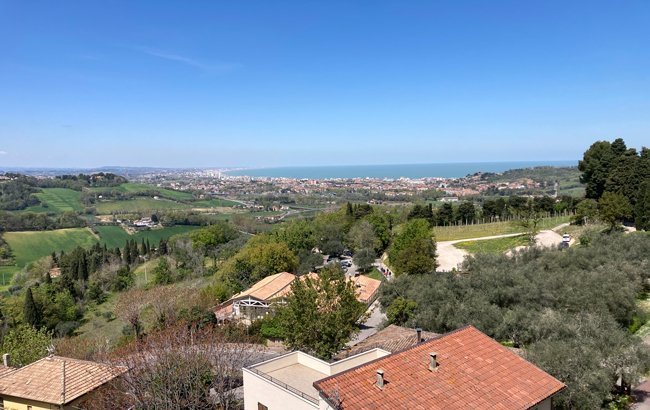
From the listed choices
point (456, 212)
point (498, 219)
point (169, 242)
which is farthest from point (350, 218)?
point (169, 242)

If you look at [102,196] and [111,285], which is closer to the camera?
[111,285]

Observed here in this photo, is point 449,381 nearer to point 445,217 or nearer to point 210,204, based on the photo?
point 445,217

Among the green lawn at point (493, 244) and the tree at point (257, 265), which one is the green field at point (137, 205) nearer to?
the tree at point (257, 265)

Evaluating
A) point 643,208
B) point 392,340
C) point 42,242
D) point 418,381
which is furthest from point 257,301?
point 42,242

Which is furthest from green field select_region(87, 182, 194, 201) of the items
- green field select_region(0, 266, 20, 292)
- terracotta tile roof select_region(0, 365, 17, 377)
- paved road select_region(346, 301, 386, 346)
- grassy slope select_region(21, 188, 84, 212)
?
terracotta tile roof select_region(0, 365, 17, 377)

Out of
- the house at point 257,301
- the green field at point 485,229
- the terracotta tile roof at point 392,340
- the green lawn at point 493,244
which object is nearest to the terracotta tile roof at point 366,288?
the house at point 257,301

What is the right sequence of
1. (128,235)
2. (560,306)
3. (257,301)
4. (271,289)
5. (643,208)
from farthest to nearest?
(128,235), (643,208), (271,289), (257,301), (560,306)

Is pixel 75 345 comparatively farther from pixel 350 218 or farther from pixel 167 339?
pixel 350 218
